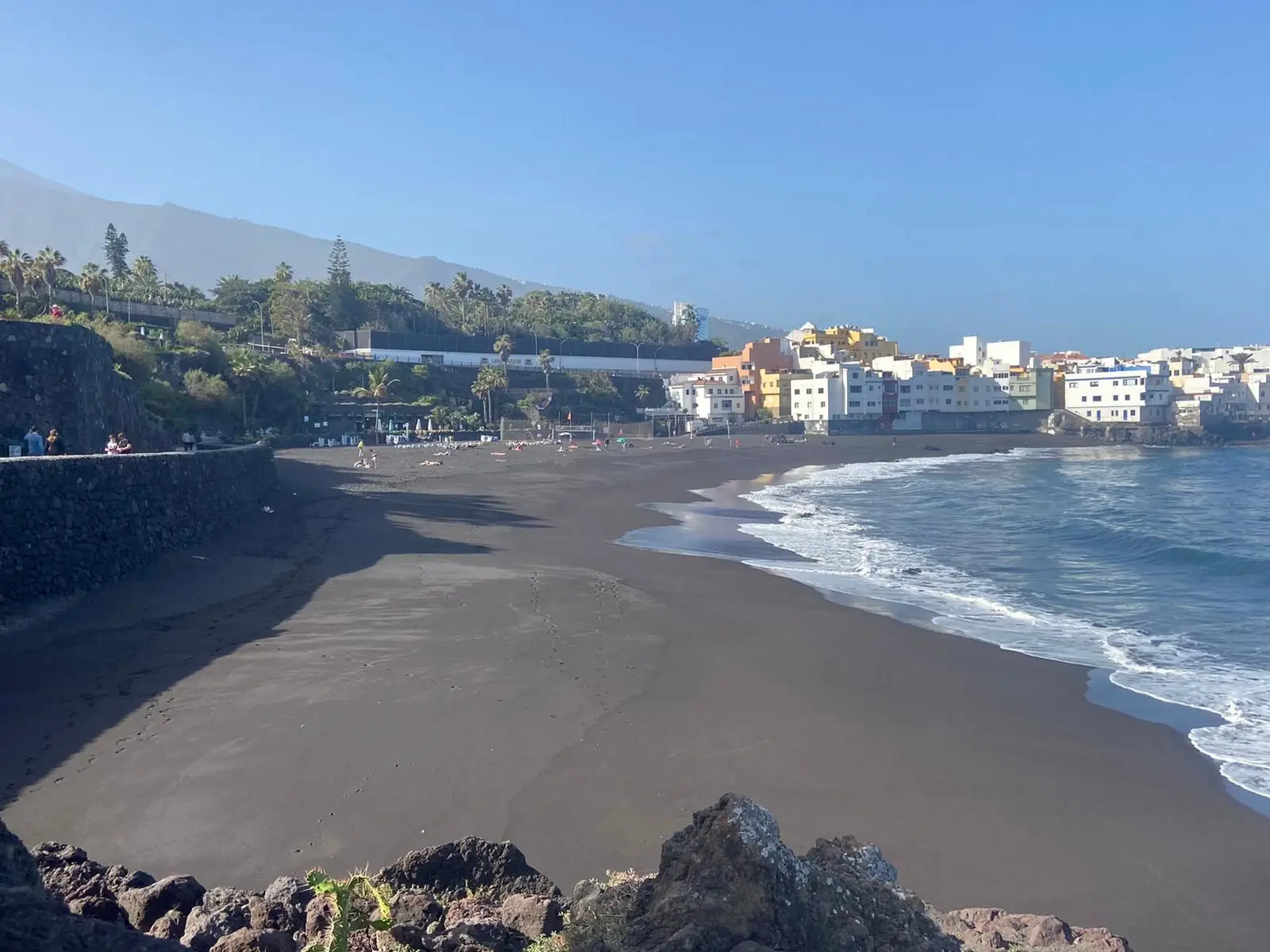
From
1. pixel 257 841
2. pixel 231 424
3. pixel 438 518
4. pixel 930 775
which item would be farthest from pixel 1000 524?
pixel 231 424

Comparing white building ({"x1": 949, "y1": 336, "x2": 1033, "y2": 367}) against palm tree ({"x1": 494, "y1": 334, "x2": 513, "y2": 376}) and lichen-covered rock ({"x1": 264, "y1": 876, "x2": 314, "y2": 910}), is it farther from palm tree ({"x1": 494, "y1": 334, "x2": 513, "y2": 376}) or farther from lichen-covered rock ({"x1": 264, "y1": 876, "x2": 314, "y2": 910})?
lichen-covered rock ({"x1": 264, "y1": 876, "x2": 314, "y2": 910})

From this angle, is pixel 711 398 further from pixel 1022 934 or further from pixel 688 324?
pixel 1022 934

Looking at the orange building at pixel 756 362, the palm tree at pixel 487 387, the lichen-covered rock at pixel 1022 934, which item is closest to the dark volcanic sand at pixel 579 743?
the lichen-covered rock at pixel 1022 934

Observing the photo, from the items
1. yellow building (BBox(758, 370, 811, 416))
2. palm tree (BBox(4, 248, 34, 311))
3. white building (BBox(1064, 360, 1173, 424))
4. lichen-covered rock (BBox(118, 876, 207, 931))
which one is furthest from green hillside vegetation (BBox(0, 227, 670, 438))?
white building (BBox(1064, 360, 1173, 424))

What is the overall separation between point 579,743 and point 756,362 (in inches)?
3465

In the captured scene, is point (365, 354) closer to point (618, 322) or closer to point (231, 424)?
point (231, 424)

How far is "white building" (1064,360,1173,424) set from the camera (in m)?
81.2

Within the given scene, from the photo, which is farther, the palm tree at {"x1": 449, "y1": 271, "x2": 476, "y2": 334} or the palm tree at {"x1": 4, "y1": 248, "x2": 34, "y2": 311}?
the palm tree at {"x1": 449, "y1": 271, "x2": 476, "y2": 334}

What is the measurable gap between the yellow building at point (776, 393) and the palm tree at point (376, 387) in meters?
36.7

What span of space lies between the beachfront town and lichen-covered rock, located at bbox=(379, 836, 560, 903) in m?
76.3

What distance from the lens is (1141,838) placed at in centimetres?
684

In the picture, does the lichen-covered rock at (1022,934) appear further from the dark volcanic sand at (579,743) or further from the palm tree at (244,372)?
the palm tree at (244,372)

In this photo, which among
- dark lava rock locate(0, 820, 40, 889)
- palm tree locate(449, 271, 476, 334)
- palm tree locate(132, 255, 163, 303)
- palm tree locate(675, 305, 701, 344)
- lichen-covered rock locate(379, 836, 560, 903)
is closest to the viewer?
dark lava rock locate(0, 820, 40, 889)

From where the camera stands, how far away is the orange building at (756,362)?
8969 centimetres
